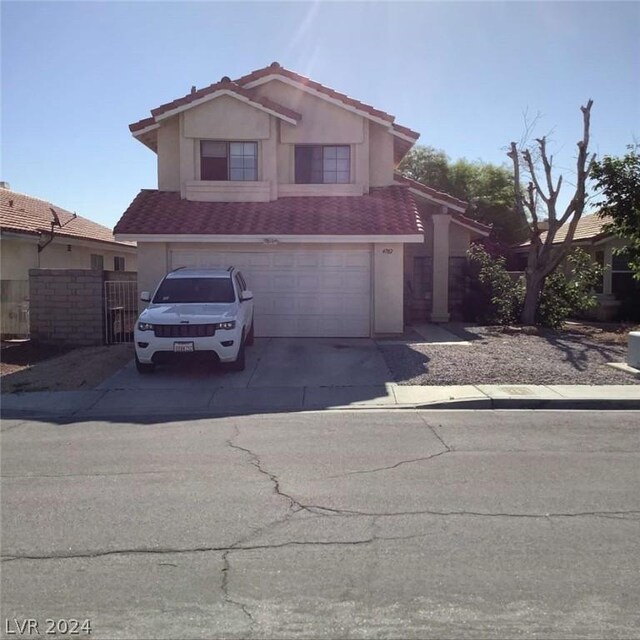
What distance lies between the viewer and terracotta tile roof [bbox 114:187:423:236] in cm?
1563

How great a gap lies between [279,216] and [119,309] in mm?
4579

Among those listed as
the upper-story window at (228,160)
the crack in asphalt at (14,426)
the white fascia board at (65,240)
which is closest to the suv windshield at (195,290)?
the crack in asphalt at (14,426)

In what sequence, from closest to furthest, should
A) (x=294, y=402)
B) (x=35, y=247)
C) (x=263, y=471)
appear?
(x=263, y=471), (x=294, y=402), (x=35, y=247)

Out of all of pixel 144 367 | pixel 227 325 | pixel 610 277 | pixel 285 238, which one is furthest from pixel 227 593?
pixel 610 277

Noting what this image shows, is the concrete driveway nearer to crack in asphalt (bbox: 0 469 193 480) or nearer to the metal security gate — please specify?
the metal security gate

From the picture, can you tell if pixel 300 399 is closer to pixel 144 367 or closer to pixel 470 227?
pixel 144 367

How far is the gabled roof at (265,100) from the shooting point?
16.8 meters

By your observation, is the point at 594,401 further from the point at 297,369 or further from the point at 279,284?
the point at 279,284

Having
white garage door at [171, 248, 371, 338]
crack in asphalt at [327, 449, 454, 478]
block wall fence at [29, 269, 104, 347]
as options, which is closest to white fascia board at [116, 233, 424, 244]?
white garage door at [171, 248, 371, 338]

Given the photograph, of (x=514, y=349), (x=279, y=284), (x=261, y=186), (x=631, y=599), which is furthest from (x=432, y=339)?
(x=631, y=599)

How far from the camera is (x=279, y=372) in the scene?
39.5 feet

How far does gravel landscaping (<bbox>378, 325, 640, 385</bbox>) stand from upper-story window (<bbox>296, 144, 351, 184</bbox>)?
5319mm

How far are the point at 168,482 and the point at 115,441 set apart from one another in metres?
2.03

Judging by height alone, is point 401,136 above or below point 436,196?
above
